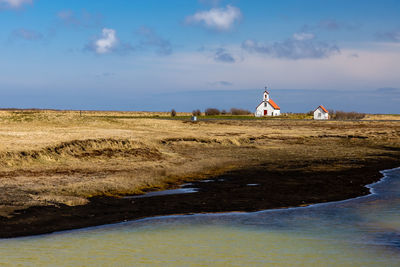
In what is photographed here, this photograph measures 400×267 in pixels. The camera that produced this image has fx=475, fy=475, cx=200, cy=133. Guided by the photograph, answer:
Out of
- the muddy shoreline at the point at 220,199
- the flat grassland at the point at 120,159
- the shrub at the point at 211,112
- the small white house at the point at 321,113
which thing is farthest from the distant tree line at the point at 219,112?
the muddy shoreline at the point at 220,199

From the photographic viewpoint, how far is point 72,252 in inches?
471

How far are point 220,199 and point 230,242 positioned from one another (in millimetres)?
5386

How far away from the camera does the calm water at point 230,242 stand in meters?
11.5

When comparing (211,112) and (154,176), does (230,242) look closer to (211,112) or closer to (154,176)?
(154,176)

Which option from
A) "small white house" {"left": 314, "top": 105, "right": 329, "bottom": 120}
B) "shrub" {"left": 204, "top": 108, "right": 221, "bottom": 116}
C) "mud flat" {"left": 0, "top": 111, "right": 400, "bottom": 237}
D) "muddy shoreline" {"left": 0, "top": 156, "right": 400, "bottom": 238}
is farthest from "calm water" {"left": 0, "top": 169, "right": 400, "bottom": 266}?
"shrub" {"left": 204, "top": 108, "right": 221, "bottom": 116}

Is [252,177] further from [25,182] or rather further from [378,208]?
[25,182]

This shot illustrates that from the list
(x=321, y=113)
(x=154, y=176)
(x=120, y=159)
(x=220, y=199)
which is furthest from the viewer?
(x=321, y=113)

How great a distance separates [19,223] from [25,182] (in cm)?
633

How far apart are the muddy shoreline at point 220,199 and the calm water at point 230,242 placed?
0.80m

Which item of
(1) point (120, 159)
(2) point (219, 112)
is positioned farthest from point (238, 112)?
(1) point (120, 159)

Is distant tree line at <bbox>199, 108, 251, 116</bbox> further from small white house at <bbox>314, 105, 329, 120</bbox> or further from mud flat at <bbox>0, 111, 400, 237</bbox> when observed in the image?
mud flat at <bbox>0, 111, 400, 237</bbox>

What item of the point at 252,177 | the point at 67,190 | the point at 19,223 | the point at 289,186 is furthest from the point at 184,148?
the point at 19,223

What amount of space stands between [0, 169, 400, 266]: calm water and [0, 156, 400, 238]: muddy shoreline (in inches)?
31.3

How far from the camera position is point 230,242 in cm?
1321
